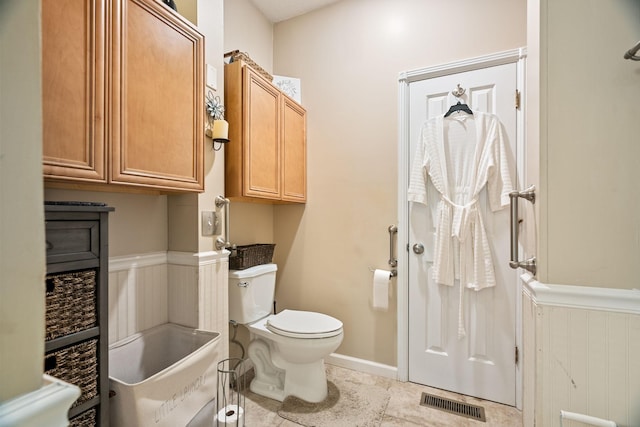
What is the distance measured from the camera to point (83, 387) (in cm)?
99

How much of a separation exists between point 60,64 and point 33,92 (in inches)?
32.2

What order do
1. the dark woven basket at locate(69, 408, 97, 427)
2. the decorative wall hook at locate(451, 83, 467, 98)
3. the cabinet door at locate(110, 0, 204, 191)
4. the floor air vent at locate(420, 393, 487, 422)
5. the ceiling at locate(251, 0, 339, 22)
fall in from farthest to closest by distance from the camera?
Answer: the ceiling at locate(251, 0, 339, 22), the decorative wall hook at locate(451, 83, 467, 98), the floor air vent at locate(420, 393, 487, 422), the cabinet door at locate(110, 0, 204, 191), the dark woven basket at locate(69, 408, 97, 427)

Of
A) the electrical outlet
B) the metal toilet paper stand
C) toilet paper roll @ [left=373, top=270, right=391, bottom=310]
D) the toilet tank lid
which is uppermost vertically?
the electrical outlet

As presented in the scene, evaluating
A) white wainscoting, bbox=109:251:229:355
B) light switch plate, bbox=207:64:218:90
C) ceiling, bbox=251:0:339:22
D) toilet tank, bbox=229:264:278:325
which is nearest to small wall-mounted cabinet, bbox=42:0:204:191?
light switch plate, bbox=207:64:218:90

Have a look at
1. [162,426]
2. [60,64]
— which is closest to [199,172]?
[60,64]

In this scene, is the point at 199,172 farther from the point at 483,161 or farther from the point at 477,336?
the point at 477,336

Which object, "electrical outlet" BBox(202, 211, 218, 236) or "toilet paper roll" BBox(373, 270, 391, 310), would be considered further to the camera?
"toilet paper roll" BBox(373, 270, 391, 310)

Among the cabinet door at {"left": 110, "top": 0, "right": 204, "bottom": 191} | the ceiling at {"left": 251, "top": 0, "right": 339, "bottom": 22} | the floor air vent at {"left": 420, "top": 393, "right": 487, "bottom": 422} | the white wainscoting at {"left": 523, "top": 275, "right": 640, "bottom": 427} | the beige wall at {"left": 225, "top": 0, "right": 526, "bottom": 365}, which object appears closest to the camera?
the white wainscoting at {"left": 523, "top": 275, "right": 640, "bottom": 427}

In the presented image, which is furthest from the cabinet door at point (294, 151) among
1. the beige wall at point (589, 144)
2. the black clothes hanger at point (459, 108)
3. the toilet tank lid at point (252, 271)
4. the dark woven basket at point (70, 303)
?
the beige wall at point (589, 144)

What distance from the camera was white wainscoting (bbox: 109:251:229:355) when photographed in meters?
1.45

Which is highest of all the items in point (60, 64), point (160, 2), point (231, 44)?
point (231, 44)

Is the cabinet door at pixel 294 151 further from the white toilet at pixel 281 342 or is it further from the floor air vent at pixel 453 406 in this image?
the floor air vent at pixel 453 406

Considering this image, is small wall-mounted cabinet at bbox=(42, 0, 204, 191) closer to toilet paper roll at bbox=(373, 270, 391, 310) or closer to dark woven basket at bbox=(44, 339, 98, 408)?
dark woven basket at bbox=(44, 339, 98, 408)

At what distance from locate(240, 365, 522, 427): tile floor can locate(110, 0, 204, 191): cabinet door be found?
1346mm
